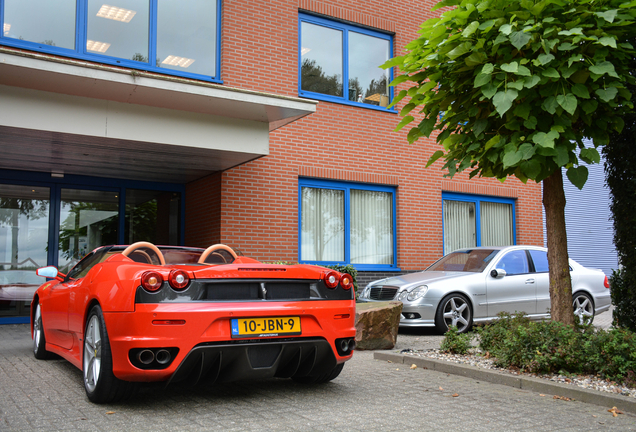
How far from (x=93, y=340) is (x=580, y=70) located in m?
4.56

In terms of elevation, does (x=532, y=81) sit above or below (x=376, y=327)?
above

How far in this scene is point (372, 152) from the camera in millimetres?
12680

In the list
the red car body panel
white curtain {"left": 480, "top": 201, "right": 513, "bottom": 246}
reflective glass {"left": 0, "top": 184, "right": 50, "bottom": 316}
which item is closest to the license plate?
the red car body panel

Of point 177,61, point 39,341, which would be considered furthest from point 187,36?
point 39,341

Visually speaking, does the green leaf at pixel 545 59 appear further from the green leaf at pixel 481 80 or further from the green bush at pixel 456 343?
the green bush at pixel 456 343

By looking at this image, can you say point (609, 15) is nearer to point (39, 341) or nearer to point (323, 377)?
point (323, 377)

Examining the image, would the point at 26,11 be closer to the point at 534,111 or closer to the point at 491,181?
the point at 534,111

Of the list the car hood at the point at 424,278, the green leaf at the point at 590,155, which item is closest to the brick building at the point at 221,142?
the car hood at the point at 424,278

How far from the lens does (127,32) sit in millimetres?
10219

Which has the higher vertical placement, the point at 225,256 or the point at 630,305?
the point at 225,256

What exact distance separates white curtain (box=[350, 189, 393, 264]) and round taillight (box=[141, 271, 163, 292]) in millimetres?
8803

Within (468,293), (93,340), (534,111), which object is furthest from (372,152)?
(93,340)

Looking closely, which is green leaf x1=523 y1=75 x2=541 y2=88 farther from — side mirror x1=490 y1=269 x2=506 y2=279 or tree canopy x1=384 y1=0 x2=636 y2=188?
side mirror x1=490 y1=269 x2=506 y2=279

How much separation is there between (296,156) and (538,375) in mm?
7405
